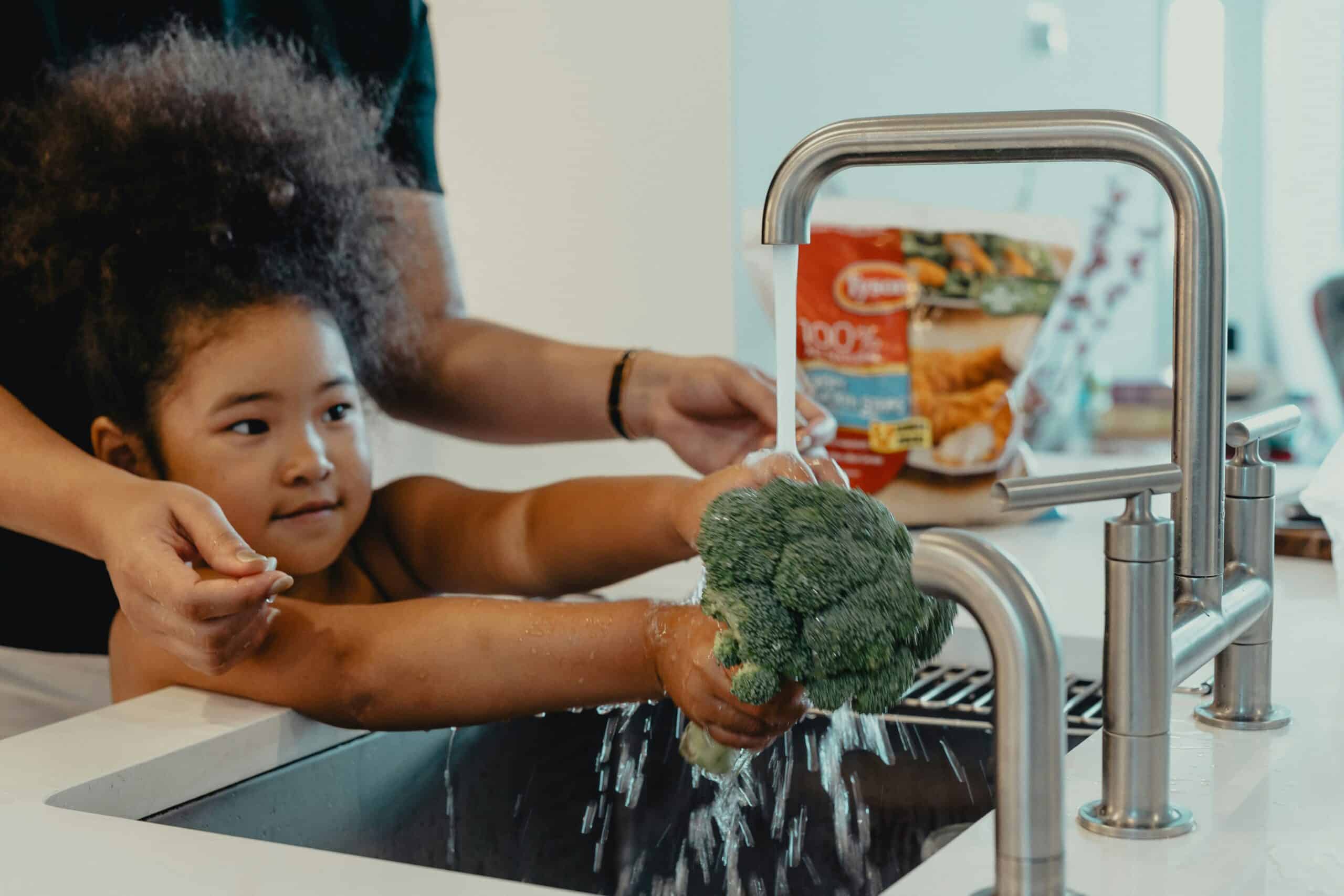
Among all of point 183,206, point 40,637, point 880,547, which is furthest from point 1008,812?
point 40,637

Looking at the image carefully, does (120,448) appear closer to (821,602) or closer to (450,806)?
(450,806)

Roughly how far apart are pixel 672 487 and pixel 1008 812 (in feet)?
1.61

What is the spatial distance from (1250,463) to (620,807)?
438 millimetres

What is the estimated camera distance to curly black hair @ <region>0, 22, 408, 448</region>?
94cm

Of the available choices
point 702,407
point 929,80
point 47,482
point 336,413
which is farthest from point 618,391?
point 929,80

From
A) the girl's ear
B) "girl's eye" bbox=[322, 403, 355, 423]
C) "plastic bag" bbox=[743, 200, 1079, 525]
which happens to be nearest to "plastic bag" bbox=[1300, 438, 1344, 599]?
"plastic bag" bbox=[743, 200, 1079, 525]

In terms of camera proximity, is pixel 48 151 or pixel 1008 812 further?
pixel 48 151

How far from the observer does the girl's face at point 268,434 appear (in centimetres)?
92

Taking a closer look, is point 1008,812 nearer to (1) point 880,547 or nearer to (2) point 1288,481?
(1) point 880,547

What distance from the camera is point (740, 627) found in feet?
1.69

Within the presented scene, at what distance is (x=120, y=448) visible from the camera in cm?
94

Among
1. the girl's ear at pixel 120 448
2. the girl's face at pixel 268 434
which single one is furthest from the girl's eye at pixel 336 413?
the girl's ear at pixel 120 448

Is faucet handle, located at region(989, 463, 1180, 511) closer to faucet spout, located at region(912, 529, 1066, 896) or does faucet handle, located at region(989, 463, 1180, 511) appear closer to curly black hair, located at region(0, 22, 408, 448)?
faucet spout, located at region(912, 529, 1066, 896)

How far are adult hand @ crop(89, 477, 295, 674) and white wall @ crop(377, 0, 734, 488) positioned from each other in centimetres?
66
